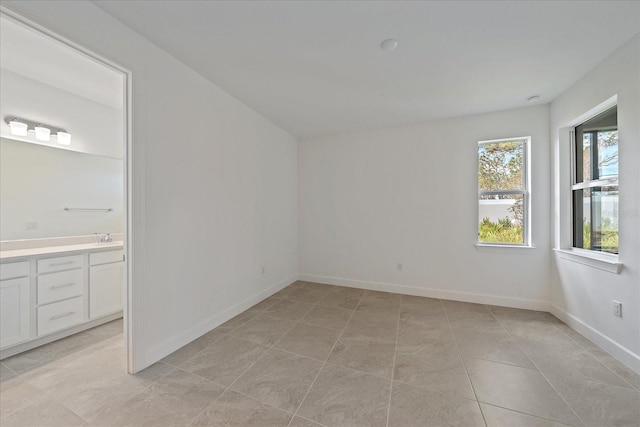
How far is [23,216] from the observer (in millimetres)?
2479

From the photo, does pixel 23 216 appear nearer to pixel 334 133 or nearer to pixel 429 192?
pixel 334 133

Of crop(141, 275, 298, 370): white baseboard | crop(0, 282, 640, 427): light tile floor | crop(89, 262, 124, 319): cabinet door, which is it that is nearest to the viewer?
crop(0, 282, 640, 427): light tile floor

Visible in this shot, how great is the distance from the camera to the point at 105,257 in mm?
2721

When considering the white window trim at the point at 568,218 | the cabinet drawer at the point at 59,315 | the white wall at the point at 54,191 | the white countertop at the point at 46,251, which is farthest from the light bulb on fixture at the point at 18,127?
the white window trim at the point at 568,218

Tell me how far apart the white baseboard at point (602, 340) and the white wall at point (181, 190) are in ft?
11.8

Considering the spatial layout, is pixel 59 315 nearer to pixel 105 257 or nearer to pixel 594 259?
pixel 105 257

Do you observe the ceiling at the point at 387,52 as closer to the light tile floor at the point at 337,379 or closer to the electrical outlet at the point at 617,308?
the electrical outlet at the point at 617,308

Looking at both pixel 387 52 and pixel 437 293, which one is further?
pixel 437 293

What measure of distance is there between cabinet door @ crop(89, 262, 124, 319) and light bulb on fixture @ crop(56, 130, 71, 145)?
1456 mm

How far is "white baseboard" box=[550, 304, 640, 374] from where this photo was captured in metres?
1.88

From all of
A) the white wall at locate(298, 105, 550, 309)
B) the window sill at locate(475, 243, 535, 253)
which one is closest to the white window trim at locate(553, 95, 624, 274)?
the white wall at locate(298, 105, 550, 309)

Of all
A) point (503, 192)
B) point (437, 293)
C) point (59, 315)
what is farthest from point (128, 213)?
point (503, 192)

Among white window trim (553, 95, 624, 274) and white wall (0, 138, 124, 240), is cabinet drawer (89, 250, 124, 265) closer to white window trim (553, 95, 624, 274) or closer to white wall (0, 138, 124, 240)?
white wall (0, 138, 124, 240)

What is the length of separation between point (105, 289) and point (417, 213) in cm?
410
